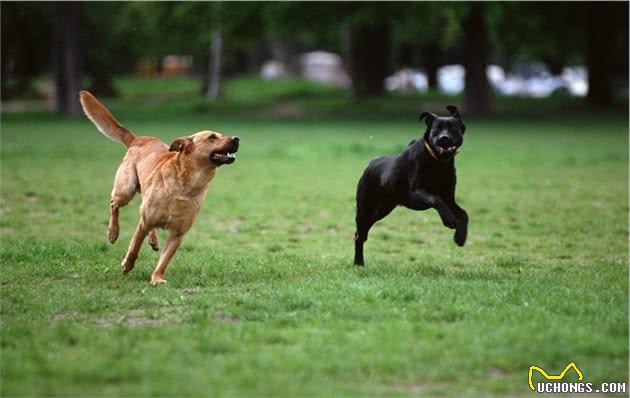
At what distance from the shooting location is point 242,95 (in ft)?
189

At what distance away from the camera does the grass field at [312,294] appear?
21.7 ft

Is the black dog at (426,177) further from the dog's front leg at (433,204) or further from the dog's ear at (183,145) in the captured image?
the dog's ear at (183,145)

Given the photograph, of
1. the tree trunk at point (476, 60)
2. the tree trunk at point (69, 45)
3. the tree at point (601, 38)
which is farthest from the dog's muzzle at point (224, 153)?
the tree at point (601, 38)

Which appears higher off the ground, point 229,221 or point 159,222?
point 159,222

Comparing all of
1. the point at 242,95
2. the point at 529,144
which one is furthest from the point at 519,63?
the point at 529,144

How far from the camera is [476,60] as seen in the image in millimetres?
41156

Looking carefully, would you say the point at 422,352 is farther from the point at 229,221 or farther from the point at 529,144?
the point at 529,144

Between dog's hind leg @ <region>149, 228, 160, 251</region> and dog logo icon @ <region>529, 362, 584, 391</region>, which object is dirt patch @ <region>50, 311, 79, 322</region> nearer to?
dog's hind leg @ <region>149, 228, 160, 251</region>

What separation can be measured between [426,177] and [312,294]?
6.30 ft

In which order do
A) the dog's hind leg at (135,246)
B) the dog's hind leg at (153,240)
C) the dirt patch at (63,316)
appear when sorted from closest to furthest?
the dirt patch at (63,316)
the dog's hind leg at (135,246)
the dog's hind leg at (153,240)

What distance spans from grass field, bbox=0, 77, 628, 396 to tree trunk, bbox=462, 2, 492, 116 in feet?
63.4

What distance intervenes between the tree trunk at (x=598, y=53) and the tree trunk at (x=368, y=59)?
8.88 meters

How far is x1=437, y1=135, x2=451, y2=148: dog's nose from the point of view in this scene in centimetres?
991

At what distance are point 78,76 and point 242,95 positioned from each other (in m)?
15.6
